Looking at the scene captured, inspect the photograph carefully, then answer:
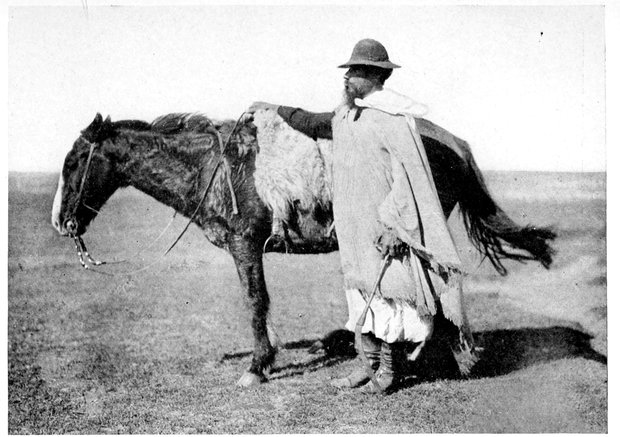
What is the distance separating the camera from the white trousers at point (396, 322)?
4.47 meters

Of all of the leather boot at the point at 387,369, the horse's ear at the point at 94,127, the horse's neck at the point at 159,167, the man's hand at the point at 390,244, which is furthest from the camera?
the horse's neck at the point at 159,167

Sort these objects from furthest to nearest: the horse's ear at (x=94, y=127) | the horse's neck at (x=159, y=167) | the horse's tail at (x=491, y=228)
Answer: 1. the horse's tail at (x=491, y=228)
2. the horse's neck at (x=159, y=167)
3. the horse's ear at (x=94, y=127)

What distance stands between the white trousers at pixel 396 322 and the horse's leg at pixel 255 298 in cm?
78

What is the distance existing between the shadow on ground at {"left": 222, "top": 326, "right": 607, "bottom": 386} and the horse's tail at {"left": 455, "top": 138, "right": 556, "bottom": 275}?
25.6 inches

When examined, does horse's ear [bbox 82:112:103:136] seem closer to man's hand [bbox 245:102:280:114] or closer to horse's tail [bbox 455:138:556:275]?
man's hand [bbox 245:102:280:114]

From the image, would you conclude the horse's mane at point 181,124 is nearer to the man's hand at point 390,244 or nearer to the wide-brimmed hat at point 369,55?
the wide-brimmed hat at point 369,55

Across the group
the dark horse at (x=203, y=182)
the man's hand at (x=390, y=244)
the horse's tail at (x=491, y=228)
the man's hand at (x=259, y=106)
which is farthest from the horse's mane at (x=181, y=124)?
the horse's tail at (x=491, y=228)

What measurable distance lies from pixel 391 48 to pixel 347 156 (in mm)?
1156

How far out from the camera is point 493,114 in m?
5.29

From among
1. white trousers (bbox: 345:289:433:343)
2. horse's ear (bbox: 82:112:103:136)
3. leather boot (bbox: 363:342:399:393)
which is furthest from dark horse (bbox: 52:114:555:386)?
leather boot (bbox: 363:342:399:393)

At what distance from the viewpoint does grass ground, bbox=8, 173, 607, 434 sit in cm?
462

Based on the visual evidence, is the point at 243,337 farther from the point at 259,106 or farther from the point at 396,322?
the point at 259,106

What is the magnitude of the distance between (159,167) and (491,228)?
102 inches

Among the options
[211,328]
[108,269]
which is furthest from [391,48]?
[108,269]
